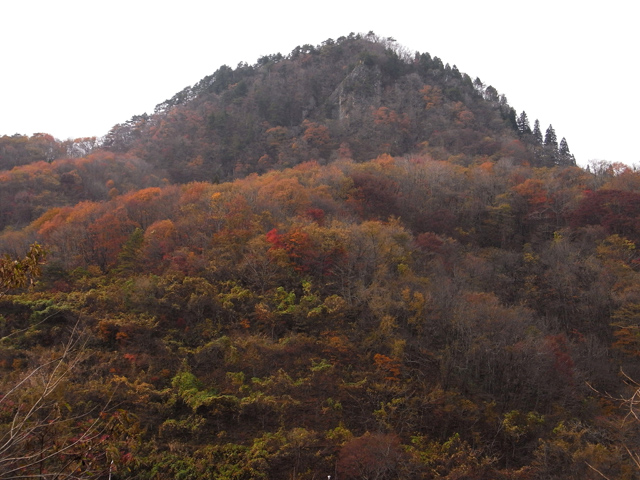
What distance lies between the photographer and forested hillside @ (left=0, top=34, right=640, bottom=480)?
13602mm

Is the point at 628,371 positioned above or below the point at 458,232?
below

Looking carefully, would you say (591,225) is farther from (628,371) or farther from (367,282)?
(367,282)

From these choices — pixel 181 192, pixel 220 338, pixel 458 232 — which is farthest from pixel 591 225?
pixel 181 192

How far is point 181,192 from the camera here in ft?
112

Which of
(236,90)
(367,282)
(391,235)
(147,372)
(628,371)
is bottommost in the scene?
(628,371)

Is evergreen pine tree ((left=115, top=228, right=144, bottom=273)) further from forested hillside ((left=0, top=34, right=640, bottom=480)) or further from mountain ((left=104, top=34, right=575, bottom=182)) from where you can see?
mountain ((left=104, top=34, right=575, bottom=182))

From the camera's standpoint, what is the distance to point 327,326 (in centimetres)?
2030

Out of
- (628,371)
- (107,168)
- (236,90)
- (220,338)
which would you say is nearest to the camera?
(220,338)

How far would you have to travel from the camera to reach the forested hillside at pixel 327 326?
535 inches

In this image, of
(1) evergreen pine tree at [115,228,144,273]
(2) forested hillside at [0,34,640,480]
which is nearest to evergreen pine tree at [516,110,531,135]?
(2) forested hillside at [0,34,640,480]

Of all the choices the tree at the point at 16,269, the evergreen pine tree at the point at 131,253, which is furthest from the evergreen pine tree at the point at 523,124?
the tree at the point at 16,269

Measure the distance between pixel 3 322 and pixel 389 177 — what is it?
3006 centimetres

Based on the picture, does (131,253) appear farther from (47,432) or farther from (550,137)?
(550,137)

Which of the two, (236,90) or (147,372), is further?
(236,90)
